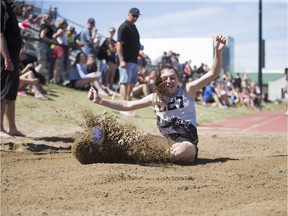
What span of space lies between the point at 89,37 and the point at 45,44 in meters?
1.72

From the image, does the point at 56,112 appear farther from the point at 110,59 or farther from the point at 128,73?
the point at 110,59

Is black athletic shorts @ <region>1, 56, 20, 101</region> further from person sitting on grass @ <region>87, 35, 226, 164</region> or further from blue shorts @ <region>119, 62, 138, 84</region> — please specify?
blue shorts @ <region>119, 62, 138, 84</region>

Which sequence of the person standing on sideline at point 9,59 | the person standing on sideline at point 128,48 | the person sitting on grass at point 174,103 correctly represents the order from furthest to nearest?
the person standing on sideline at point 128,48
the person standing on sideline at point 9,59
the person sitting on grass at point 174,103

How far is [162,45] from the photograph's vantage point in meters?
33.9

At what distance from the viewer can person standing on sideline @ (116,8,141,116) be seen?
31.1 feet

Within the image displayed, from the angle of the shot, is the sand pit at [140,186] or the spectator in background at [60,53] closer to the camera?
the sand pit at [140,186]

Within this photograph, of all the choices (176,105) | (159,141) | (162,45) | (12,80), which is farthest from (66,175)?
(162,45)

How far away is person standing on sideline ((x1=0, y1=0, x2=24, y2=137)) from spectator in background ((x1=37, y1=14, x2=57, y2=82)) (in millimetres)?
5747

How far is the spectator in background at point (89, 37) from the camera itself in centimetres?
1377

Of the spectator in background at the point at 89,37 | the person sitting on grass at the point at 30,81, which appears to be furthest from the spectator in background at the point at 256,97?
the person sitting on grass at the point at 30,81

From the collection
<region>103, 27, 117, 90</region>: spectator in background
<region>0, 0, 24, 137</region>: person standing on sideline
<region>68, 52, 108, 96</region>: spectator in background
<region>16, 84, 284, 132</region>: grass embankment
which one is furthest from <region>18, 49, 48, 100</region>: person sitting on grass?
<region>0, 0, 24, 137</region>: person standing on sideline

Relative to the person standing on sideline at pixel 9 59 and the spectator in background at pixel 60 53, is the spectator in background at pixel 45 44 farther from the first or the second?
the person standing on sideline at pixel 9 59

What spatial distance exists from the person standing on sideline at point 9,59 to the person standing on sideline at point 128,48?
3227 millimetres

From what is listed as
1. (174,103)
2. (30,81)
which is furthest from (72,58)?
(174,103)
